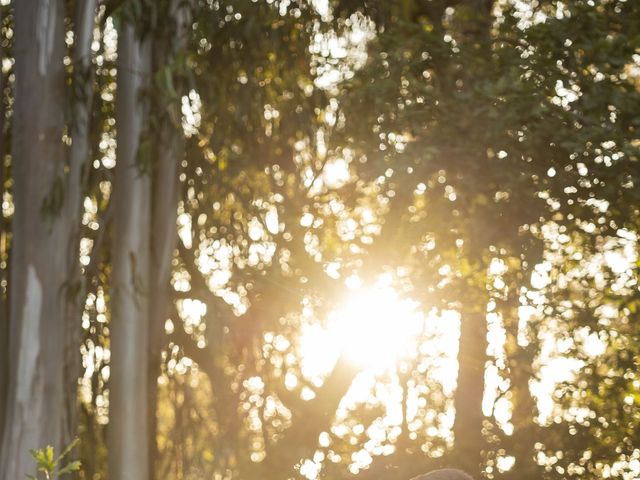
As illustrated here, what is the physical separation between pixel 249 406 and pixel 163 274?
2.28m

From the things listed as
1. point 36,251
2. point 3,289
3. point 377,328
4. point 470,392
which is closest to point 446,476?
point 36,251

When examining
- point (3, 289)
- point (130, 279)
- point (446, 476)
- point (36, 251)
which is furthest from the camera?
point (130, 279)

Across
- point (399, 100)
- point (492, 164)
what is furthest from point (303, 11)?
point (492, 164)

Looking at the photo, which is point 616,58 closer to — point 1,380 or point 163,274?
point 163,274

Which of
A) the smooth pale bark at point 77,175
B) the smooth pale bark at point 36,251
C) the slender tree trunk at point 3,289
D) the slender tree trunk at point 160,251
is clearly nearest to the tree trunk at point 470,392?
the slender tree trunk at point 160,251

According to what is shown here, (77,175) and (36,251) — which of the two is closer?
(36,251)

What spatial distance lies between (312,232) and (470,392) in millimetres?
2006

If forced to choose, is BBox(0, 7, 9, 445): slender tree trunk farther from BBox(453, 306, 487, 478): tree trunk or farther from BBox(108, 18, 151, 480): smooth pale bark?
BBox(453, 306, 487, 478): tree trunk

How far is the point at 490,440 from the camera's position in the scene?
10.2 meters

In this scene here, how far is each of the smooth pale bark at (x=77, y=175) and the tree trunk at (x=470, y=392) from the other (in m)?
3.08

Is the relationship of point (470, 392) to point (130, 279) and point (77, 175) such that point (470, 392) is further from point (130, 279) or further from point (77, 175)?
point (77, 175)

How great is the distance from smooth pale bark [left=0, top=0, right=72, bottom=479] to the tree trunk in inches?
128

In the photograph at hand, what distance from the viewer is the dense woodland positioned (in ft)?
27.3

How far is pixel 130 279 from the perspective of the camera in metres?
8.55
